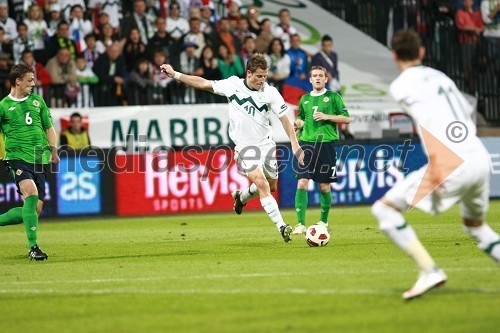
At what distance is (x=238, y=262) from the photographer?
1121 centimetres

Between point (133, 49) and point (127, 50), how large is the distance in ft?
0.51

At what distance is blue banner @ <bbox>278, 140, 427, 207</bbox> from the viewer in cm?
2189

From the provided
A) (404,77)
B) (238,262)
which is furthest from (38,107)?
(404,77)

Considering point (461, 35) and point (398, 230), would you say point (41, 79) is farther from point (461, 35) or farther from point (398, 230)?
point (398, 230)

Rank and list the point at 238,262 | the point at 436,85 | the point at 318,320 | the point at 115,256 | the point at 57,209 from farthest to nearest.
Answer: the point at 57,209, the point at 115,256, the point at 238,262, the point at 436,85, the point at 318,320

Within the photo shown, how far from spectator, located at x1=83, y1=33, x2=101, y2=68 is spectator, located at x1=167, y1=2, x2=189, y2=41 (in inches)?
71.7

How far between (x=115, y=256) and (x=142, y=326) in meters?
5.57

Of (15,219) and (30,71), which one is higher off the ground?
(30,71)

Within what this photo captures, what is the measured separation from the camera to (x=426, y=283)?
766 centimetres

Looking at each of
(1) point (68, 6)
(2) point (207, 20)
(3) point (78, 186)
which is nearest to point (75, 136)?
(3) point (78, 186)

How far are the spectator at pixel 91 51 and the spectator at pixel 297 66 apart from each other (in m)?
4.45

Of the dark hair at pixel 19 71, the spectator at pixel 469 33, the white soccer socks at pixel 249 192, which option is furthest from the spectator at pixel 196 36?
the dark hair at pixel 19 71

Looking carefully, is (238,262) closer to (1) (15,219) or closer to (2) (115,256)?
(2) (115,256)

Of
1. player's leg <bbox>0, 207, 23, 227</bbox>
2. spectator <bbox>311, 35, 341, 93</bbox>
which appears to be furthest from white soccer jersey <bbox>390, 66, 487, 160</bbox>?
spectator <bbox>311, 35, 341, 93</bbox>
